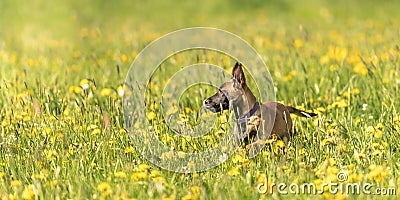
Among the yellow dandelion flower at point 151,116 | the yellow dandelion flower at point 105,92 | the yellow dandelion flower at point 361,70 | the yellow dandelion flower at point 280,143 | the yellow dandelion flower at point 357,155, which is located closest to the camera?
the yellow dandelion flower at point 357,155

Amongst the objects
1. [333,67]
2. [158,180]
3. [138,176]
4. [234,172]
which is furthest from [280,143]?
[333,67]

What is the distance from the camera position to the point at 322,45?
857 cm

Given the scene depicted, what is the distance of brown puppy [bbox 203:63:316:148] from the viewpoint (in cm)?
450

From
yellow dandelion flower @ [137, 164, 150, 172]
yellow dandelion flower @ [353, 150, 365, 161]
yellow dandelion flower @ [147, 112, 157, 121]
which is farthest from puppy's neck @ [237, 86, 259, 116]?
yellow dandelion flower @ [137, 164, 150, 172]

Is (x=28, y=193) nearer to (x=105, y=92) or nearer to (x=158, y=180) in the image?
(x=158, y=180)

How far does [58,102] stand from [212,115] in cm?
147

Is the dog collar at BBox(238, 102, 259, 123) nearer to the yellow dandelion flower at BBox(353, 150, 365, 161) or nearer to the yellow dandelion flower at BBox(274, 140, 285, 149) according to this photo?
the yellow dandelion flower at BBox(274, 140, 285, 149)

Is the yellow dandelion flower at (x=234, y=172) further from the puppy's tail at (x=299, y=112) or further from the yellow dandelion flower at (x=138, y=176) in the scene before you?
the puppy's tail at (x=299, y=112)

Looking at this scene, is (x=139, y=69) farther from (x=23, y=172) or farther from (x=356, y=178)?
(x=356, y=178)

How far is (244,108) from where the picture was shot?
15.1 feet

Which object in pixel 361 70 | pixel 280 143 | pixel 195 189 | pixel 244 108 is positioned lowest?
pixel 195 189

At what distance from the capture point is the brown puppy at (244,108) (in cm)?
450

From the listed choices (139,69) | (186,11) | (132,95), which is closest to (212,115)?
(132,95)

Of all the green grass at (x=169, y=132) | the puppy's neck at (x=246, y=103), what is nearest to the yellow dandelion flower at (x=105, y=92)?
the green grass at (x=169, y=132)
